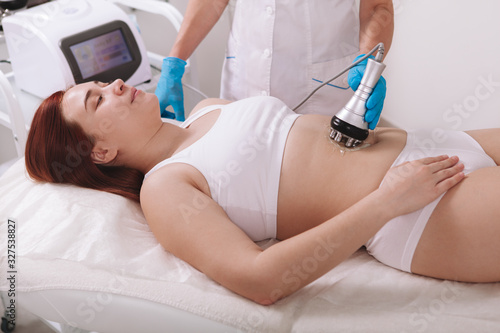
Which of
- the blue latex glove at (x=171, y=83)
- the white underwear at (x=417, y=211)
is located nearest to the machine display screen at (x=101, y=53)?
the blue latex glove at (x=171, y=83)

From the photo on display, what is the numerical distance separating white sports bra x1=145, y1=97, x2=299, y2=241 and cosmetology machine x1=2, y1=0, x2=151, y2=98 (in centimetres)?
60

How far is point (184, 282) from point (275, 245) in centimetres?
23

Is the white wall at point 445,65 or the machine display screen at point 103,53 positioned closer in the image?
the machine display screen at point 103,53

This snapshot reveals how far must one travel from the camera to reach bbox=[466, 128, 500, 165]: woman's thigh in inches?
50.7

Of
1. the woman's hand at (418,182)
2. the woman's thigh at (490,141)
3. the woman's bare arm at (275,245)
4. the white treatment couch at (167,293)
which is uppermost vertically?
the woman's thigh at (490,141)

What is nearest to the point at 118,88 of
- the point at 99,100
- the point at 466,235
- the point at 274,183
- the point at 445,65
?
the point at 99,100

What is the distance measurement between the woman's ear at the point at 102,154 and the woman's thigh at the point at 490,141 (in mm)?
1027

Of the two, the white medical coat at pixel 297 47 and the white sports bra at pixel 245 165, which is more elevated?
the white medical coat at pixel 297 47

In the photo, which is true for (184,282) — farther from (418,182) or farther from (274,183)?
(418,182)

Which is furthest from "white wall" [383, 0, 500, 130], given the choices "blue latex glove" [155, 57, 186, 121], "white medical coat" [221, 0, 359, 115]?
"blue latex glove" [155, 57, 186, 121]

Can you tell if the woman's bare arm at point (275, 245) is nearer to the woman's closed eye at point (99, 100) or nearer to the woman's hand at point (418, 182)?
the woman's hand at point (418, 182)

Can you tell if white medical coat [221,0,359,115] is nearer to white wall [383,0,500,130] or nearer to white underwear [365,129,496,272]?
white underwear [365,129,496,272]

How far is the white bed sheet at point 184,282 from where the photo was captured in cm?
99

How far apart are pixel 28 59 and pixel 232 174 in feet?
3.18
